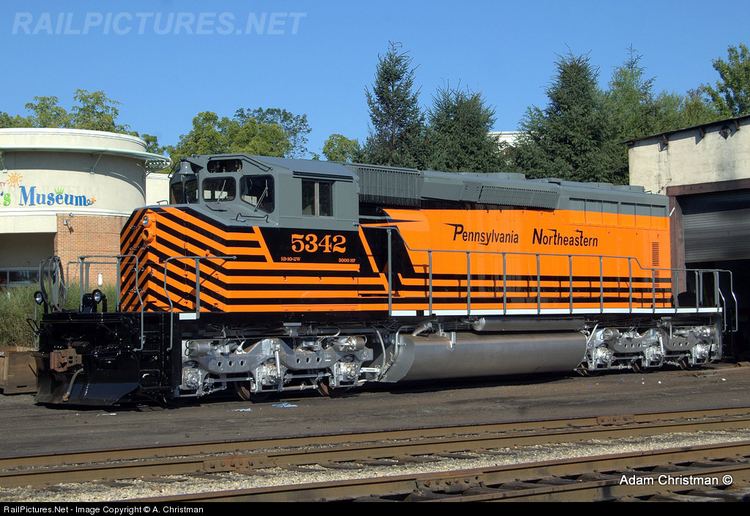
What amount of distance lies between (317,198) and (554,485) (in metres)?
7.82

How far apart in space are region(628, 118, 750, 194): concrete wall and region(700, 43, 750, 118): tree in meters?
38.7

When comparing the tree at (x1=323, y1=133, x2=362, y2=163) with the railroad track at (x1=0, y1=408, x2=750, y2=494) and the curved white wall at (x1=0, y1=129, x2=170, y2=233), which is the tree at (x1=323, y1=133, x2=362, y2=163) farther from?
the railroad track at (x1=0, y1=408, x2=750, y2=494)

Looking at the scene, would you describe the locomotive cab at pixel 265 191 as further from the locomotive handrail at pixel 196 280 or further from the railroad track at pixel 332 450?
the railroad track at pixel 332 450

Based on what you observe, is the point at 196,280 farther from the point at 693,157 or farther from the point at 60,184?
the point at 60,184

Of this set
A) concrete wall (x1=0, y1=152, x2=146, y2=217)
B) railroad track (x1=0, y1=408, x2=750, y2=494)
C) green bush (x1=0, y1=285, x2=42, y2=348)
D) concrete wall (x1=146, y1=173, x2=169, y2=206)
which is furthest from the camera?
concrete wall (x1=146, y1=173, x2=169, y2=206)

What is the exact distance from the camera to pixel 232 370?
13.4m

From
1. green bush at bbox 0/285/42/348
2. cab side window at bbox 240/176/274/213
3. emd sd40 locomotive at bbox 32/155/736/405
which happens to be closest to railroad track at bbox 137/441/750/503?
emd sd40 locomotive at bbox 32/155/736/405

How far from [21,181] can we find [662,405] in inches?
1009

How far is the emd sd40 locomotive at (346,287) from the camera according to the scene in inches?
518

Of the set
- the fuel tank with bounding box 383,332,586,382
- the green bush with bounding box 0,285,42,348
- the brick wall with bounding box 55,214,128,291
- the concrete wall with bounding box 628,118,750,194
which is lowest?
the fuel tank with bounding box 383,332,586,382

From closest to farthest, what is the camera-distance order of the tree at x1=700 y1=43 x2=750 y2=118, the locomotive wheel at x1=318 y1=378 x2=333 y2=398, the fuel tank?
the locomotive wheel at x1=318 y1=378 x2=333 y2=398
the fuel tank
the tree at x1=700 y1=43 x2=750 y2=118

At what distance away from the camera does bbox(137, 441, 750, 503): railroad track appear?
6.67 meters

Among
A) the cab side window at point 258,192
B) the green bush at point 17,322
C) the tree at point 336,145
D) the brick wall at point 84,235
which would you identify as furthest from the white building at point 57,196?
the tree at point 336,145

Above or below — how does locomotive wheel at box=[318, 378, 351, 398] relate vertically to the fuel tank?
below
